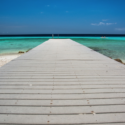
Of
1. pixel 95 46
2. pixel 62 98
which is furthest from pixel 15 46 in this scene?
pixel 62 98

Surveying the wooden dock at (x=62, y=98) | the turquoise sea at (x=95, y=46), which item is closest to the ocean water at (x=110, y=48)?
the turquoise sea at (x=95, y=46)

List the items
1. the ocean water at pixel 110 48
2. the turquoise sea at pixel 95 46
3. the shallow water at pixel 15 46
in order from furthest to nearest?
the shallow water at pixel 15 46 < the turquoise sea at pixel 95 46 < the ocean water at pixel 110 48

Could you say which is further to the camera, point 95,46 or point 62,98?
point 95,46

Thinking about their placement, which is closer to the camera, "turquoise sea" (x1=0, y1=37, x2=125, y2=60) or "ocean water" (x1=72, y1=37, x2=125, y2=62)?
"ocean water" (x1=72, y1=37, x2=125, y2=62)

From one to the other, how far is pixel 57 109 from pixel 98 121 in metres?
0.51

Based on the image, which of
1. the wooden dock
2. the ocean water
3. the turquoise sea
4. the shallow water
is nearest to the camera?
the wooden dock

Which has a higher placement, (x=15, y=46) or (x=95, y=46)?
(x=95, y=46)

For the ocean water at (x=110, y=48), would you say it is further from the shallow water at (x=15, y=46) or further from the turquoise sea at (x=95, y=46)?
the shallow water at (x=15, y=46)

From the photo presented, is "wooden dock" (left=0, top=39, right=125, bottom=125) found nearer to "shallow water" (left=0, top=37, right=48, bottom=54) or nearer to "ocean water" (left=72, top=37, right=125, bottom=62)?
"ocean water" (left=72, top=37, right=125, bottom=62)

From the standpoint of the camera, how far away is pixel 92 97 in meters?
→ 1.71

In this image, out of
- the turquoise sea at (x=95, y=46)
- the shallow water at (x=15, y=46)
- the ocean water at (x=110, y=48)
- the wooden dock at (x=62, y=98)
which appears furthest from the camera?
the shallow water at (x=15, y=46)

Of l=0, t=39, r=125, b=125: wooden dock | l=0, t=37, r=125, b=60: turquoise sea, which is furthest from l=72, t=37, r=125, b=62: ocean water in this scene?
l=0, t=39, r=125, b=125: wooden dock

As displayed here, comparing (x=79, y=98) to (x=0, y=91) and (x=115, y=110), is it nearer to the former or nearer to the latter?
(x=115, y=110)

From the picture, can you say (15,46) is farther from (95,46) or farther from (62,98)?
(62,98)
